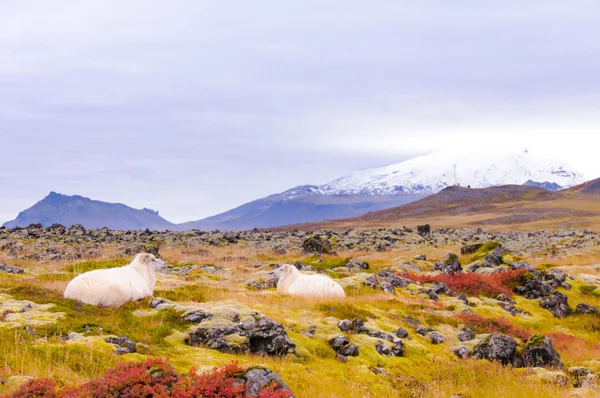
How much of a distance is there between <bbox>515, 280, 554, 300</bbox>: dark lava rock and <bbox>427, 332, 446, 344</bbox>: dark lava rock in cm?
1314

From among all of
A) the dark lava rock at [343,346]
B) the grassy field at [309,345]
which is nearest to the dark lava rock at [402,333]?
the grassy field at [309,345]

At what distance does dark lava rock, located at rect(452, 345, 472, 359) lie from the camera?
1883cm

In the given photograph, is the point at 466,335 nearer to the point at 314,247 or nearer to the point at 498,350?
the point at 498,350

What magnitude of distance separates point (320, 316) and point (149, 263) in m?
7.20

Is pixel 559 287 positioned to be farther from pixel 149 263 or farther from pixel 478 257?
pixel 149 263

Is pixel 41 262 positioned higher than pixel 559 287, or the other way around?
pixel 41 262

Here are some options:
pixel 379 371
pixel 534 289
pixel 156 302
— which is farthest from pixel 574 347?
pixel 156 302

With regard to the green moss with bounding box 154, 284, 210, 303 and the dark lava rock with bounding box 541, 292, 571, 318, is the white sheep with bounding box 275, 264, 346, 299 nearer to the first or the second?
the green moss with bounding box 154, 284, 210, 303

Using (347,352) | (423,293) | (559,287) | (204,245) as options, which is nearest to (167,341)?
(347,352)

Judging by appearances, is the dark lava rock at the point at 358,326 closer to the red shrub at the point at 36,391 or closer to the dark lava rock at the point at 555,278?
the red shrub at the point at 36,391

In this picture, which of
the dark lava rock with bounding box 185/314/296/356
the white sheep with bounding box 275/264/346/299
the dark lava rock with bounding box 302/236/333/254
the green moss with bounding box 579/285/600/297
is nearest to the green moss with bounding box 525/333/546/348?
the dark lava rock with bounding box 185/314/296/356

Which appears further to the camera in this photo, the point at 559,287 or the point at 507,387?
the point at 559,287

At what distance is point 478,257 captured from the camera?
141 ft

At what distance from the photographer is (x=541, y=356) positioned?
18016mm
